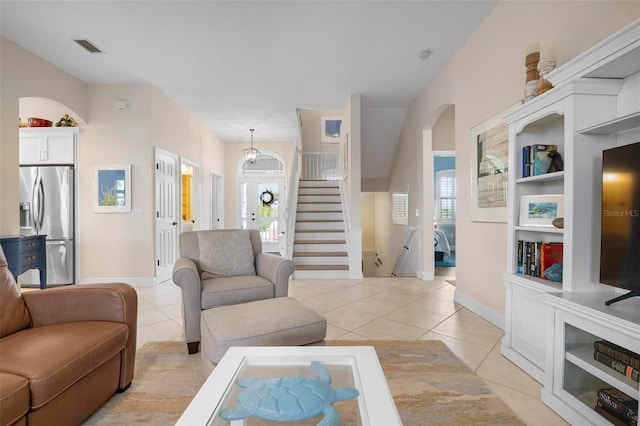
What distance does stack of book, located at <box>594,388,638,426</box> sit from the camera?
50.3 inches

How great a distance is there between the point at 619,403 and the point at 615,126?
128 centimetres

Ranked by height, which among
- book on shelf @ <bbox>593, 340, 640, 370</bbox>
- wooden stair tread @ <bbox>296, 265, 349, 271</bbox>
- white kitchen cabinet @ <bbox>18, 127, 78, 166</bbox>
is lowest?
wooden stair tread @ <bbox>296, 265, 349, 271</bbox>

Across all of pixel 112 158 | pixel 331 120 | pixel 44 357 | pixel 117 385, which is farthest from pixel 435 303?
pixel 331 120

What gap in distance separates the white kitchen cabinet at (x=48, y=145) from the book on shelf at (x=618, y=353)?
Result: 5.92 metres

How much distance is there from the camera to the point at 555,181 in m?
2.06

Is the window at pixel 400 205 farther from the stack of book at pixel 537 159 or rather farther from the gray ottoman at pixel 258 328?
the gray ottoman at pixel 258 328

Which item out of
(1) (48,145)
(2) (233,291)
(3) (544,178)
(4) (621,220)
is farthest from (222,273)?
(1) (48,145)

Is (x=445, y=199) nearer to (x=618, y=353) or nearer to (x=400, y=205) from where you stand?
(x=400, y=205)

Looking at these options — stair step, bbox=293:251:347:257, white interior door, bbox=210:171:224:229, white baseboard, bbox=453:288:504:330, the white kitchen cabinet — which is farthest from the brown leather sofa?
white interior door, bbox=210:171:224:229

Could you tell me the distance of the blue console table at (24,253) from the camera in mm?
3102

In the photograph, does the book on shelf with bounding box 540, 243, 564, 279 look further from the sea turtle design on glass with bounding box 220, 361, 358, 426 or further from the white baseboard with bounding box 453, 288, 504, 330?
the sea turtle design on glass with bounding box 220, 361, 358, 426

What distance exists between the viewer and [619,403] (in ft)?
4.37

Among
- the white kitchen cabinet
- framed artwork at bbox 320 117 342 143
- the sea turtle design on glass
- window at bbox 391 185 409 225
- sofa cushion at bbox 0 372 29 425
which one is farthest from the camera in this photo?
framed artwork at bbox 320 117 342 143

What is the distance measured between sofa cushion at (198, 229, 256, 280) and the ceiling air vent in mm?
2632
